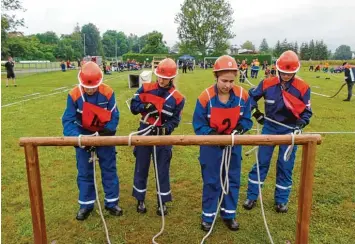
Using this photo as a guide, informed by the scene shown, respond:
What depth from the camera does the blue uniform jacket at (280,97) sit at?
3834 millimetres

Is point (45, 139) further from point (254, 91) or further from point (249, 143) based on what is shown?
point (254, 91)

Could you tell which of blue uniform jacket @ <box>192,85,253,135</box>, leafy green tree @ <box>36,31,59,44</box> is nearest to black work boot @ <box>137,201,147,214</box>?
blue uniform jacket @ <box>192,85,253,135</box>

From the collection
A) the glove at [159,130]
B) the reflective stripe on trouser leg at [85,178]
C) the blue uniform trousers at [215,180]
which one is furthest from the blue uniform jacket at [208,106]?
the reflective stripe on trouser leg at [85,178]

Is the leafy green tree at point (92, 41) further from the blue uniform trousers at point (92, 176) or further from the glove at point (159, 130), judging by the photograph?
the glove at point (159, 130)

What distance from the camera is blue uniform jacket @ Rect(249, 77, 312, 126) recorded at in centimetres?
383

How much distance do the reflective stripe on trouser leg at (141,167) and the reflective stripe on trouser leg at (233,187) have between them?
99 cm

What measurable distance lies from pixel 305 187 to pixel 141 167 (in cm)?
195

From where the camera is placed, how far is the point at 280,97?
3.86 meters

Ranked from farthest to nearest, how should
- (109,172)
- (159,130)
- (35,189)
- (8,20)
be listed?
(8,20) → (109,172) → (159,130) → (35,189)

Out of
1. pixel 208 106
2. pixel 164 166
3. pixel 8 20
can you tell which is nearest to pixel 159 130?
pixel 164 166

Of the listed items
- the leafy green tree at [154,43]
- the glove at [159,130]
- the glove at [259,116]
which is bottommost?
the glove at [159,130]

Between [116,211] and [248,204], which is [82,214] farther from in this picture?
[248,204]

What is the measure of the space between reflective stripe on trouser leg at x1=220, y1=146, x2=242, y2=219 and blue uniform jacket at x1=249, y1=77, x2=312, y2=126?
25.5 inches

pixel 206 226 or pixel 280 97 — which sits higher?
pixel 280 97
